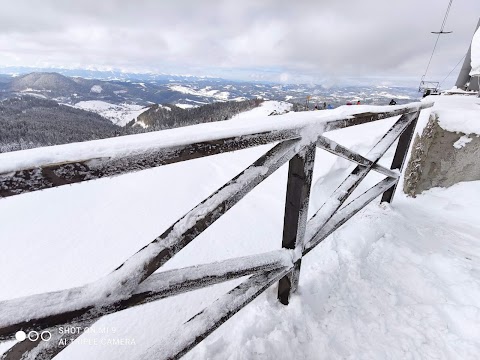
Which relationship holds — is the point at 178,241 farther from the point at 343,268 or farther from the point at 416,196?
the point at 416,196

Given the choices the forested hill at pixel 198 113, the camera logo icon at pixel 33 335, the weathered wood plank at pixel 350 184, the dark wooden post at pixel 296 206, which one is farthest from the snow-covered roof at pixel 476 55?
the forested hill at pixel 198 113

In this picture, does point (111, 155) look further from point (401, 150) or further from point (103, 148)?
point (401, 150)

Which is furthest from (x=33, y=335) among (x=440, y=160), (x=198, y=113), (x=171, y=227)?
(x=198, y=113)

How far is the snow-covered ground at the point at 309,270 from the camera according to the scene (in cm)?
223

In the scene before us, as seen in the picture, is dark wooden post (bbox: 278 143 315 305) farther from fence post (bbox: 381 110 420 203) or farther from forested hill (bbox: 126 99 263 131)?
forested hill (bbox: 126 99 263 131)

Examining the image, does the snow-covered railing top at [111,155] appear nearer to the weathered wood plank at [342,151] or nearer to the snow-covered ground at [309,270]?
the snow-covered ground at [309,270]

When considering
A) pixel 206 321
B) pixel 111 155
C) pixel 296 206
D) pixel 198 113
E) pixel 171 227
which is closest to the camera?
pixel 111 155

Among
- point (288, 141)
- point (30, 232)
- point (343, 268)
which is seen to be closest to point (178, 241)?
point (288, 141)

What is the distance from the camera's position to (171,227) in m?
1.45

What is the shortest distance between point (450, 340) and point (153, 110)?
148840 mm

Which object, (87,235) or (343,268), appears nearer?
(343,268)

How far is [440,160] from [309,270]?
→ 12.6 ft

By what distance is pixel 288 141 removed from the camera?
1817mm

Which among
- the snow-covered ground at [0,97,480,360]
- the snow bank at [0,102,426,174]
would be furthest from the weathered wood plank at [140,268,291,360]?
the snow bank at [0,102,426,174]
